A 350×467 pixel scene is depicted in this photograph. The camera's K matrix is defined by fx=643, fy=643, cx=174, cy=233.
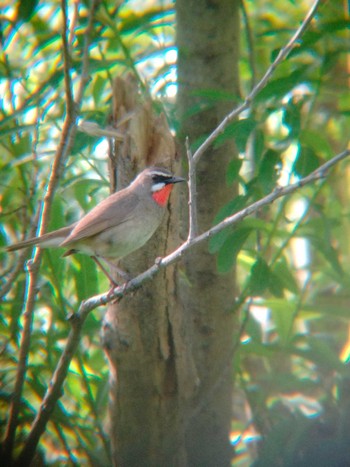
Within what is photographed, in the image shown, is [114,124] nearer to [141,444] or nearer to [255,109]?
[255,109]

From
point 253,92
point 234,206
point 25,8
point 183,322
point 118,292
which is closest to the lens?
point 253,92

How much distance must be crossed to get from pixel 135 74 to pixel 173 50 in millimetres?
645

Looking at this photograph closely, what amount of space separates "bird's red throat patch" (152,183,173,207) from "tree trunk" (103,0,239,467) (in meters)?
0.10

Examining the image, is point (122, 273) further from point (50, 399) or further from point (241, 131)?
point (241, 131)

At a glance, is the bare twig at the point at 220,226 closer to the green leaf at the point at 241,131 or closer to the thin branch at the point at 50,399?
the thin branch at the point at 50,399

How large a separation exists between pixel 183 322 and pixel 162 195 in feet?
3.24

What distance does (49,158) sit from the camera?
18.0 ft

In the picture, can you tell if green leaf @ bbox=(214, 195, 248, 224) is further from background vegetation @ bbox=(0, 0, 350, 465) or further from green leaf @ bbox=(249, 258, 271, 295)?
green leaf @ bbox=(249, 258, 271, 295)

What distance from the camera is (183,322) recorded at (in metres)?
4.30

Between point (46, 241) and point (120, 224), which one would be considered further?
point (120, 224)

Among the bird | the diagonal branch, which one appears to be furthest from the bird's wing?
the diagonal branch

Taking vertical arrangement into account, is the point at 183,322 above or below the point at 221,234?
below

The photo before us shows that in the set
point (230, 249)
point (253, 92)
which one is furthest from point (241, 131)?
point (230, 249)

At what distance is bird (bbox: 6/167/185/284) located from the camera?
436 cm
